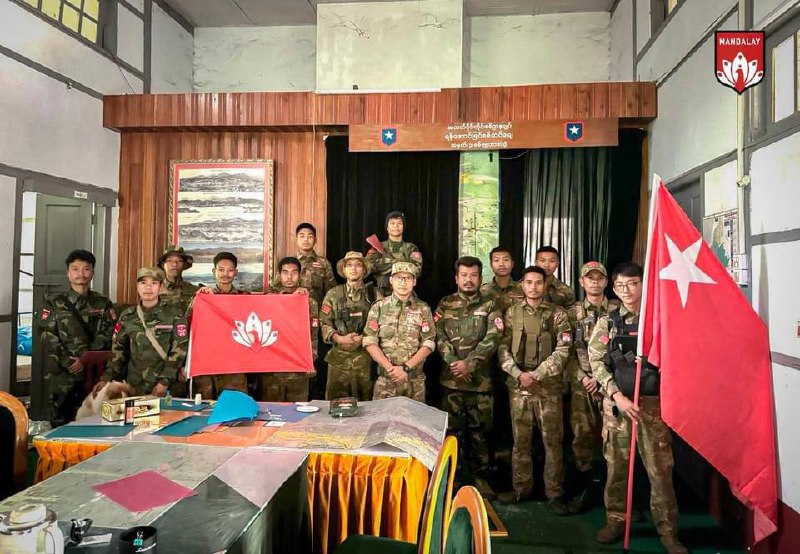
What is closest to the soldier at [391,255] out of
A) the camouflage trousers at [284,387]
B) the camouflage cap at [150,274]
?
the camouflage trousers at [284,387]

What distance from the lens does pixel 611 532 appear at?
9.54 ft

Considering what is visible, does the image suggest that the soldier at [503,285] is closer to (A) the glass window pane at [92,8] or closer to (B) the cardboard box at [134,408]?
(B) the cardboard box at [134,408]

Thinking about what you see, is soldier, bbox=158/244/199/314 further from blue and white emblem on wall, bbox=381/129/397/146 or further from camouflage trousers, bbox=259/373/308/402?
blue and white emblem on wall, bbox=381/129/397/146

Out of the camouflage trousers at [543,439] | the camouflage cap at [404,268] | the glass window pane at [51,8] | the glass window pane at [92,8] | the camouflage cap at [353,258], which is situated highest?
the glass window pane at [92,8]

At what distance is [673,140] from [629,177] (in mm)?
797

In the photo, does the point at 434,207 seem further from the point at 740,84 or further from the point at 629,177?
the point at 740,84

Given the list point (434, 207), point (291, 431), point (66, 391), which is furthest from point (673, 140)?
point (66, 391)

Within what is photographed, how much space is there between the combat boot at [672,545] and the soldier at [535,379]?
58 cm

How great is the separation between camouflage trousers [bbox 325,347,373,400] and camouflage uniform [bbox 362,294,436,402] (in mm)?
299

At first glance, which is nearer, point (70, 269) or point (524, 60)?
point (70, 269)

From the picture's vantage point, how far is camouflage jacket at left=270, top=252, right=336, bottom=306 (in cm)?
460

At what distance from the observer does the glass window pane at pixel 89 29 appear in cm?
492

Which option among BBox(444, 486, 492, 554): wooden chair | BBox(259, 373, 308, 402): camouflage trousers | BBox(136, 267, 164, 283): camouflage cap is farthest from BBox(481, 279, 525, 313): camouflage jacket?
BBox(444, 486, 492, 554): wooden chair

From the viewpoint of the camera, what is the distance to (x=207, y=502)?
155 centimetres
